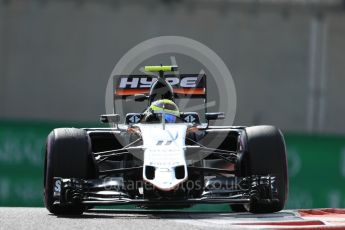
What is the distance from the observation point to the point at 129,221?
10.1 meters

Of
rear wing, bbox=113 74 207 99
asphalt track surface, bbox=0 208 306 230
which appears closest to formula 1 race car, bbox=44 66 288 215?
asphalt track surface, bbox=0 208 306 230

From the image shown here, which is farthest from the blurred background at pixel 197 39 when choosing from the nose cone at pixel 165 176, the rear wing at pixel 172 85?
the nose cone at pixel 165 176

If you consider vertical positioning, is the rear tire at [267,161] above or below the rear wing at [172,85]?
below

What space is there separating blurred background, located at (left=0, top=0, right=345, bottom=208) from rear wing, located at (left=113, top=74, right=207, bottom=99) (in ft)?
65.5

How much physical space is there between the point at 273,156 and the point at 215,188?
29.7 inches

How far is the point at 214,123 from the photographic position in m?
18.1

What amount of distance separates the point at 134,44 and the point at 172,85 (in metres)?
21.8

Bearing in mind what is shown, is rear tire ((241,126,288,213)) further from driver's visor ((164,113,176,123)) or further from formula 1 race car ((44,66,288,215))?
driver's visor ((164,113,176,123))

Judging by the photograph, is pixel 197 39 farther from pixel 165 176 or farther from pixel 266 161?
pixel 165 176

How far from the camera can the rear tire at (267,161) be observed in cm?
1148

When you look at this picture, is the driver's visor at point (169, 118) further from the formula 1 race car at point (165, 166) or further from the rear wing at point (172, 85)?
the rear wing at point (172, 85)

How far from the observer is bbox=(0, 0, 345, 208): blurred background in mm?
34500

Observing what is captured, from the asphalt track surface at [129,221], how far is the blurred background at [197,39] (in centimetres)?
2203

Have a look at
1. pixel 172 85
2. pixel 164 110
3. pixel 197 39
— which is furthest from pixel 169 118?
pixel 197 39
